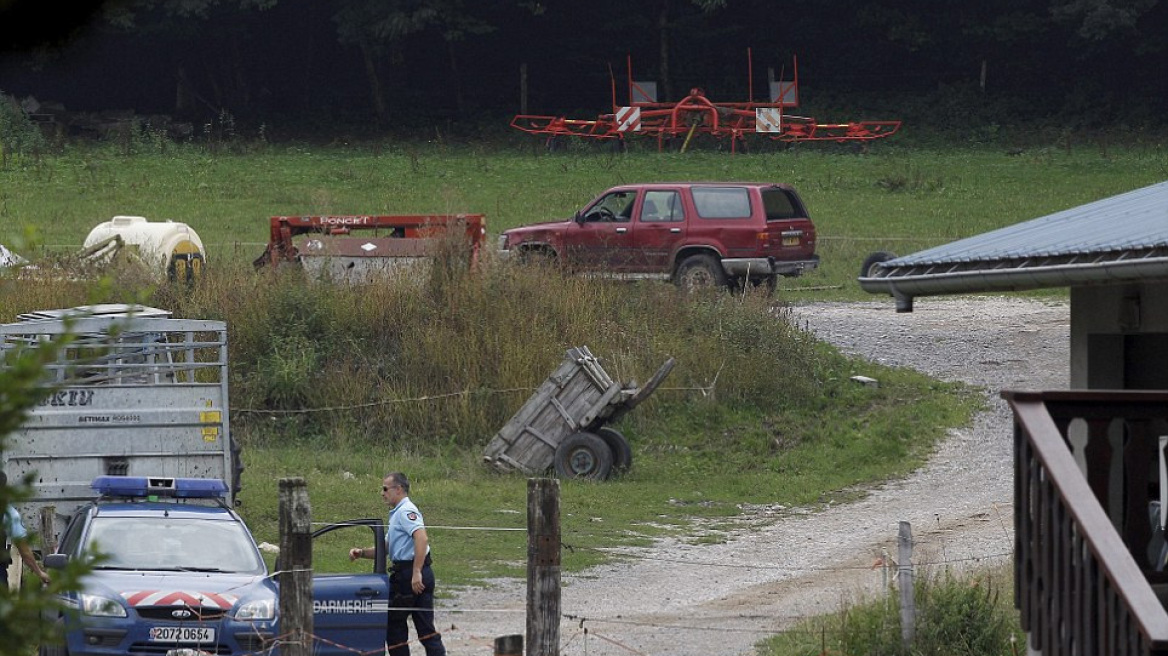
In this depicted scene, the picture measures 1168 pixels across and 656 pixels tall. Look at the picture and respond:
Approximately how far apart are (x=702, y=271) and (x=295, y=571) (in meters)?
18.6

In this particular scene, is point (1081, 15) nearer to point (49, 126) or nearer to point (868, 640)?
point (49, 126)

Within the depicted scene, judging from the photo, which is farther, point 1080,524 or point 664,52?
point 664,52

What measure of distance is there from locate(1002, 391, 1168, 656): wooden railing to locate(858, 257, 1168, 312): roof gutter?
1.17 meters

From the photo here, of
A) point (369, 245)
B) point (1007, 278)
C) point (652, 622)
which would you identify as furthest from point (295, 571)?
point (369, 245)

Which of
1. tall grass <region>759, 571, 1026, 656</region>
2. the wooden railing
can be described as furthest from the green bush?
the wooden railing

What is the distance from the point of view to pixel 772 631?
13.0 m

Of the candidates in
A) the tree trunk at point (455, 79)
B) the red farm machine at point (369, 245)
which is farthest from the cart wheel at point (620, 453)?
the tree trunk at point (455, 79)

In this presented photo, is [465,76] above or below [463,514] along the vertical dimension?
above

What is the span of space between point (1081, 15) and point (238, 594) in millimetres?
50637

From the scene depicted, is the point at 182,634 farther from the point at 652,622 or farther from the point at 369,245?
the point at 369,245

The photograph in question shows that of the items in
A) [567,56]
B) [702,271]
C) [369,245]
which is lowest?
[702,271]

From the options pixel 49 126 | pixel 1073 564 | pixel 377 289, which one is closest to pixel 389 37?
pixel 49 126

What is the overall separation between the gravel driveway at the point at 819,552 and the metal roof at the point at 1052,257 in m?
2.39

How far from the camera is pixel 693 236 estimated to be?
27.3 metres
